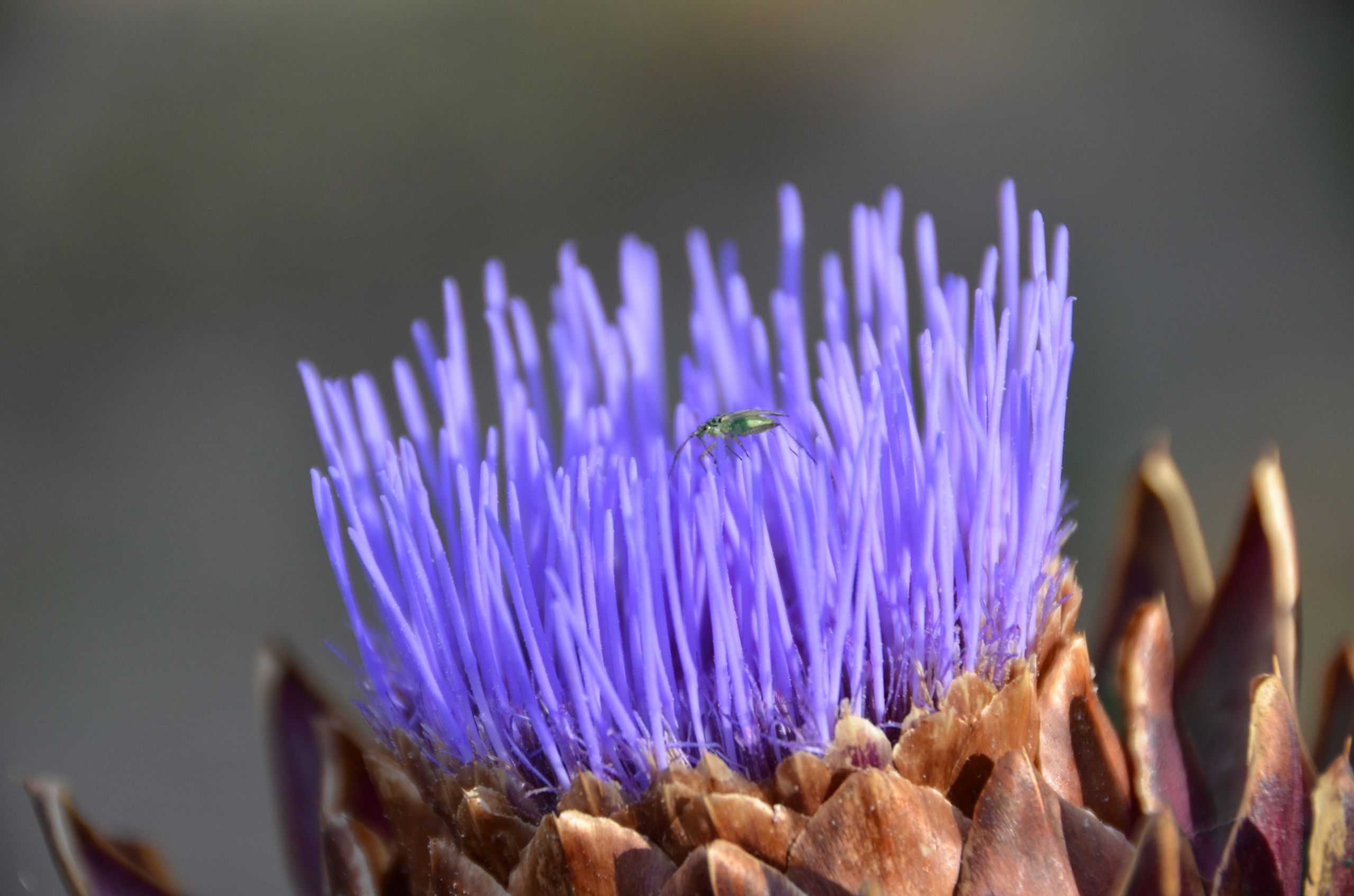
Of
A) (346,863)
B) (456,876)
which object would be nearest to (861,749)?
(456,876)

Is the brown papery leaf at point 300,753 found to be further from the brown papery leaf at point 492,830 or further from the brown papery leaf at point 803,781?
the brown papery leaf at point 803,781

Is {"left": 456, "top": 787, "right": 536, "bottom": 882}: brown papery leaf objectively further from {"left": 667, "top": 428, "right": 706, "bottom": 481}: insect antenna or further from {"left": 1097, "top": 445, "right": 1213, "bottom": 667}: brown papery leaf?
{"left": 1097, "top": 445, "right": 1213, "bottom": 667}: brown papery leaf

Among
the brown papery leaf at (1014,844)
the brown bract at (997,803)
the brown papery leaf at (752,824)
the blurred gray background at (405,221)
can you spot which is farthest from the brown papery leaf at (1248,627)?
the blurred gray background at (405,221)

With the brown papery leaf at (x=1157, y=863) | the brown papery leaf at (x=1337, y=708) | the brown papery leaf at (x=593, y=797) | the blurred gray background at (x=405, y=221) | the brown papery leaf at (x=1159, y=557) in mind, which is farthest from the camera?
the blurred gray background at (x=405, y=221)

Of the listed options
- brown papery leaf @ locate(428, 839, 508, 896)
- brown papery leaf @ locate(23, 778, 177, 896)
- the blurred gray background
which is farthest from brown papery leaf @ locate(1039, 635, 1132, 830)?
the blurred gray background

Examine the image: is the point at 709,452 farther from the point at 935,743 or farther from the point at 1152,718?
the point at 1152,718

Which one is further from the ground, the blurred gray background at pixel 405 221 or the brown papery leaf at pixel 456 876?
the blurred gray background at pixel 405 221

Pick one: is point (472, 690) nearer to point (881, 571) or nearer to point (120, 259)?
point (881, 571)
